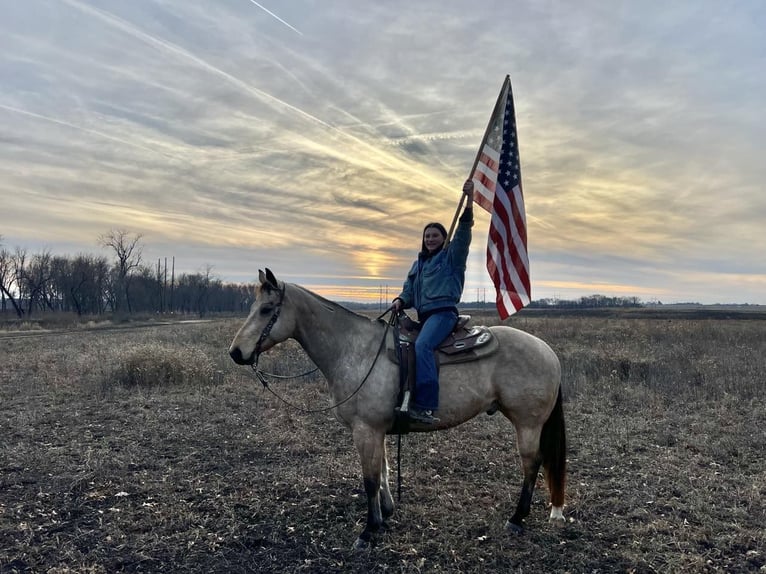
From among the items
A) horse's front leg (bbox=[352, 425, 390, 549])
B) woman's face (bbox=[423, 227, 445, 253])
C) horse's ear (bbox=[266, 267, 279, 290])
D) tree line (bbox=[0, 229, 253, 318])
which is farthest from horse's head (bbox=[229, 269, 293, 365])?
tree line (bbox=[0, 229, 253, 318])

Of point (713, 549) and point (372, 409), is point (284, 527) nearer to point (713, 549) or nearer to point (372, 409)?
point (372, 409)

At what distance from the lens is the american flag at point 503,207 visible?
5328 mm

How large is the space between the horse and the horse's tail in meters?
0.01

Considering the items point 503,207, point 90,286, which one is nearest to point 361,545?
point 503,207

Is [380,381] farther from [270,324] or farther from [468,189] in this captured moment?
[468,189]

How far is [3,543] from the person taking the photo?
448 centimetres

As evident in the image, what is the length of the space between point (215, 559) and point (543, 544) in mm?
3206

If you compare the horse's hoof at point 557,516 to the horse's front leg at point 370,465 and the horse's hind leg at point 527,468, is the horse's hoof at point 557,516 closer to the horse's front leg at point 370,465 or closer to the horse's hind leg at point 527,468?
the horse's hind leg at point 527,468

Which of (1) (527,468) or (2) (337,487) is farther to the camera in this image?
(2) (337,487)

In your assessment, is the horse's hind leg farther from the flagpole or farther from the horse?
the flagpole

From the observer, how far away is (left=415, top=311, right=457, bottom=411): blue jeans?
14.9ft

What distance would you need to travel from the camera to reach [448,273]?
15.6ft

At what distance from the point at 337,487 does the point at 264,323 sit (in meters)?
2.65

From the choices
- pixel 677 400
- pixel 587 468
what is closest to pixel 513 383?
pixel 587 468
